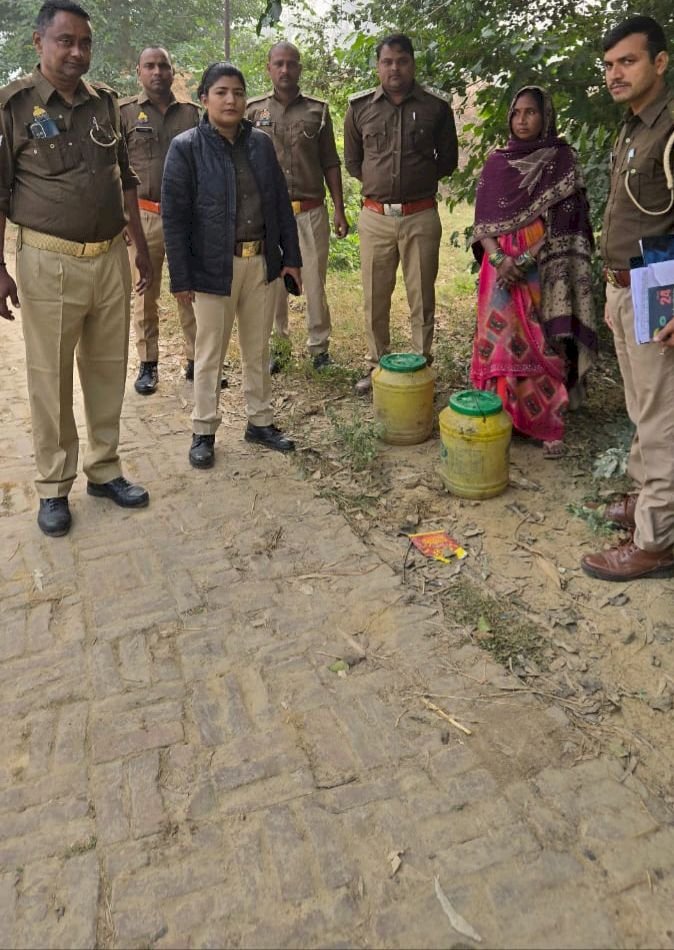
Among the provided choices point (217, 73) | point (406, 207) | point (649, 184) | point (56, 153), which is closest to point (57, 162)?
point (56, 153)

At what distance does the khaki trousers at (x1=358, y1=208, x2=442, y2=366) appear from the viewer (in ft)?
16.5

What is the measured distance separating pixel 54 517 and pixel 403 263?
2.97 meters

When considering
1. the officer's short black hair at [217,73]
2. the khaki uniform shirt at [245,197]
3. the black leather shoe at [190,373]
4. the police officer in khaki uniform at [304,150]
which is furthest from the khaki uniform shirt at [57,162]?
the black leather shoe at [190,373]

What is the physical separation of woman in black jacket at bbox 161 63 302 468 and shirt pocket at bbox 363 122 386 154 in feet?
3.42

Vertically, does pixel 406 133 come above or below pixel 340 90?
below

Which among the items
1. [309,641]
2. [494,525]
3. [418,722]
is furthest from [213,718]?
[494,525]

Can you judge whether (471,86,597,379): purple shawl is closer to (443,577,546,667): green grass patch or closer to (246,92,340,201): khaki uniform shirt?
(246,92,340,201): khaki uniform shirt

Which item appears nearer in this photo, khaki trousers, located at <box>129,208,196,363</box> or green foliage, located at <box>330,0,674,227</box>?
green foliage, located at <box>330,0,674,227</box>

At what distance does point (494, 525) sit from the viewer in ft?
12.3

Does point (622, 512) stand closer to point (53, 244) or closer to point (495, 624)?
point (495, 624)

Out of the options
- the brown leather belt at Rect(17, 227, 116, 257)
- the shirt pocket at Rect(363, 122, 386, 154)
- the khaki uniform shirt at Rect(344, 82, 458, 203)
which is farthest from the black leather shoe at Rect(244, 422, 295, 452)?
the shirt pocket at Rect(363, 122, 386, 154)

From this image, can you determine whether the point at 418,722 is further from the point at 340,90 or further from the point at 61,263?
the point at 340,90

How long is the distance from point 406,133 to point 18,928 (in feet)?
15.3

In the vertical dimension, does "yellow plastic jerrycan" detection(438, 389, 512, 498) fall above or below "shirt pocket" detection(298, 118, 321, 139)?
below
